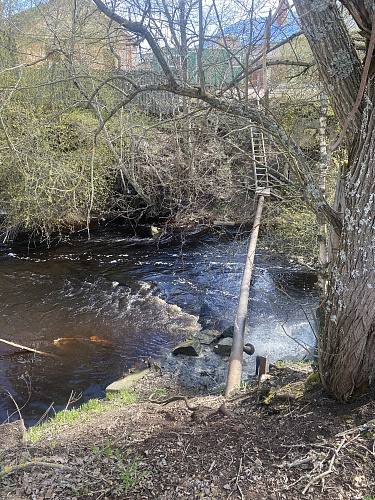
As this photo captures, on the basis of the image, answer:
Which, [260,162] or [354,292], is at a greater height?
[260,162]

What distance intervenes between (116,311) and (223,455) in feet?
20.2

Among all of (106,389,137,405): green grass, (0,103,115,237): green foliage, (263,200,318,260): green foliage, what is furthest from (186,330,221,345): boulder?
(0,103,115,237): green foliage

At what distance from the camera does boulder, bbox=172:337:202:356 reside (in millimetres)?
6586

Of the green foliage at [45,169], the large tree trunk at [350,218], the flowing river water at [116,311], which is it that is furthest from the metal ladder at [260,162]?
the green foliage at [45,169]

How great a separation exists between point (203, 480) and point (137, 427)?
44.9 inches

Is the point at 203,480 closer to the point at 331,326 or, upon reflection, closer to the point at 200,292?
the point at 331,326

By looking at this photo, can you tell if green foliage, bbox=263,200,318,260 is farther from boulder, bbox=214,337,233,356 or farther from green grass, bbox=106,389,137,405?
green grass, bbox=106,389,137,405

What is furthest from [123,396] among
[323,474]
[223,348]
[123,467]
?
[323,474]

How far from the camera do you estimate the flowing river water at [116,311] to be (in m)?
6.07

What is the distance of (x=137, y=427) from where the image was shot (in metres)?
3.38

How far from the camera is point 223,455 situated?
2590mm

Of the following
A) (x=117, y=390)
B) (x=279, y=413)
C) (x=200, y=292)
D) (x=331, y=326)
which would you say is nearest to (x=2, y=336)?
(x=117, y=390)

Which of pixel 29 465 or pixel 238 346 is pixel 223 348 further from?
pixel 29 465

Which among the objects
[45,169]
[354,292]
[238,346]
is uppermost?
[45,169]
